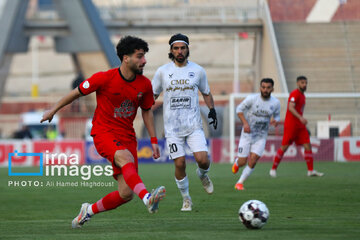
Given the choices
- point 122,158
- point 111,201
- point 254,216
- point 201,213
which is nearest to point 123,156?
point 122,158

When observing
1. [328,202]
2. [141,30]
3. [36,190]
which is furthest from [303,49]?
[328,202]

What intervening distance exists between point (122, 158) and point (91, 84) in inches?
35.7

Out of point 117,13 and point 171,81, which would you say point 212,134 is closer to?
point 117,13

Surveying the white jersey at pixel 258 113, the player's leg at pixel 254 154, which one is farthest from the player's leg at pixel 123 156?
the white jersey at pixel 258 113

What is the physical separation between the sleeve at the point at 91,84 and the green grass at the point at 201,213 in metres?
1.58

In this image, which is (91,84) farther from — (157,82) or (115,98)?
(157,82)

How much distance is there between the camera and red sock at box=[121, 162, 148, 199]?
870 cm

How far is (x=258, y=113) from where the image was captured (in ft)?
52.7

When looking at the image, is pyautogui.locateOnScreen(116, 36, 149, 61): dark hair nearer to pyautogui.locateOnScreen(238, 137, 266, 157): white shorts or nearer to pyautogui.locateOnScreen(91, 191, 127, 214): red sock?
pyautogui.locateOnScreen(91, 191, 127, 214): red sock

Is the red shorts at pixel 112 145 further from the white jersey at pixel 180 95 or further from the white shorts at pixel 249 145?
the white shorts at pixel 249 145

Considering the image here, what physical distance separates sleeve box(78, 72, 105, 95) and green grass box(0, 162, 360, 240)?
1579mm

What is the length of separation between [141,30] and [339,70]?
1149cm

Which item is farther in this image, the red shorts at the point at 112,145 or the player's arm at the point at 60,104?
the red shorts at the point at 112,145

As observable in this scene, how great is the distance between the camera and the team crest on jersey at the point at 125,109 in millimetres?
9273
